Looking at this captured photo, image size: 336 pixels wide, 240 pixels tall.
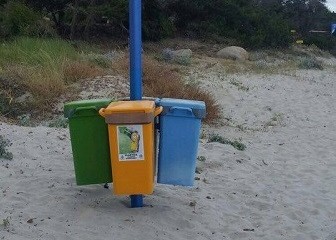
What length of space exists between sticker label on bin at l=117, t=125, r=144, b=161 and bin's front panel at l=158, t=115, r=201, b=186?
274 millimetres

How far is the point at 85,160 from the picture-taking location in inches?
185

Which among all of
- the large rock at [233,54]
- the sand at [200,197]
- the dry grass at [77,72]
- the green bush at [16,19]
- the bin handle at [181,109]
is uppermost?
the bin handle at [181,109]

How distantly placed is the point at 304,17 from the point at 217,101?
30.7m

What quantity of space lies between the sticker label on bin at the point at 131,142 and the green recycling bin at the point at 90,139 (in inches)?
11.9

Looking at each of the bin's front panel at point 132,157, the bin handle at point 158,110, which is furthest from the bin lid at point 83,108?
the bin handle at point 158,110

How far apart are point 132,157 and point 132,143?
118 mm

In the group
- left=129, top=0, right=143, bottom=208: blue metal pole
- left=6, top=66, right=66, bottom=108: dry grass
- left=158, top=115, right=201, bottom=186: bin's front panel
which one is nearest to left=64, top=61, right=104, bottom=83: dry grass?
left=6, top=66, right=66, bottom=108: dry grass

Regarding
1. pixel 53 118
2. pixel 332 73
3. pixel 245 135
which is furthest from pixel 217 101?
pixel 332 73

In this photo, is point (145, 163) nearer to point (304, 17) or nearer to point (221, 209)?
point (221, 209)

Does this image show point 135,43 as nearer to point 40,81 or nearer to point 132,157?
point 132,157

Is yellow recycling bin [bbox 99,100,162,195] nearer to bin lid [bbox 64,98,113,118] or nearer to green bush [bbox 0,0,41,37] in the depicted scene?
bin lid [bbox 64,98,113,118]

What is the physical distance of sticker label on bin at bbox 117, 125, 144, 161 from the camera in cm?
433

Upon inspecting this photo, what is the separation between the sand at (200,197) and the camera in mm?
4496

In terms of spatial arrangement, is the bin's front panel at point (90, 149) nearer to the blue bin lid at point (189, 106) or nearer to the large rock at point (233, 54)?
the blue bin lid at point (189, 106)
